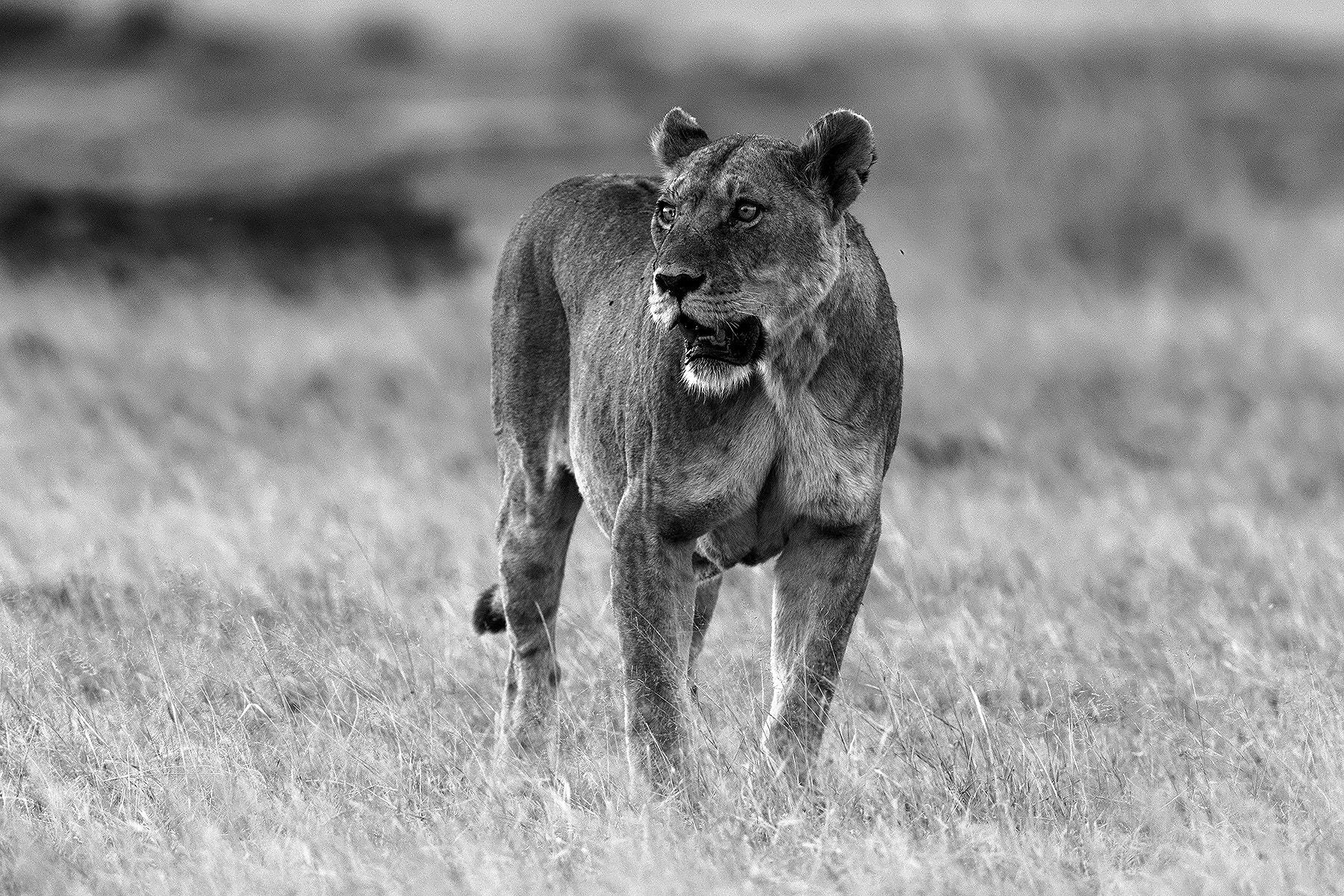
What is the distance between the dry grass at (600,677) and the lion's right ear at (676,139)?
5.54 feet

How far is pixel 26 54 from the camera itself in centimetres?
4878

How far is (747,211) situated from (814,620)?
1217mm

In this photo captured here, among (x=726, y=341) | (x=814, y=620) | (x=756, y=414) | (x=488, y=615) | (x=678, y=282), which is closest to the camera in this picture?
(x=678, y=282)

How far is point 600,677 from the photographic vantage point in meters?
6.75

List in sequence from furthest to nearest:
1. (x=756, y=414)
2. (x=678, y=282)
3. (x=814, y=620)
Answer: (x=814, y=620) → (x=756, y=414) → (x=678, y=282)

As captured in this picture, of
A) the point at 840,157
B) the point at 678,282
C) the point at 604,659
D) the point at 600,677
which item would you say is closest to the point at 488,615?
the point at 604,659

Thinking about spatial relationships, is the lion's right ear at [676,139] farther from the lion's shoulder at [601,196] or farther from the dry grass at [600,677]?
the dry grass at [600,677]

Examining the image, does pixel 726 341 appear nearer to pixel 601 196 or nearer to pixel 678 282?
pixel 678 282

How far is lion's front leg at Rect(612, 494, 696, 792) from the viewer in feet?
18.7

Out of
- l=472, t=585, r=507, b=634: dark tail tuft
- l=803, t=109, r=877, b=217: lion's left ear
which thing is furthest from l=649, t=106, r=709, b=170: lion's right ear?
l=472, t=585, r=507, b=634: dark tail tuft

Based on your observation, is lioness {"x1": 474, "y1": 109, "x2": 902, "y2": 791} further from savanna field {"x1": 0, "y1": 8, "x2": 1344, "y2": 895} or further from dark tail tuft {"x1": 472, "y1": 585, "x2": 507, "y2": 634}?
dark tail tuft {"x1": 472, "y1": 585, "x2": 507, "y2": 634}

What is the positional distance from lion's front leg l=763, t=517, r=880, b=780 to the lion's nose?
83 centimetres

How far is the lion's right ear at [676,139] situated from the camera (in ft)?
20.2

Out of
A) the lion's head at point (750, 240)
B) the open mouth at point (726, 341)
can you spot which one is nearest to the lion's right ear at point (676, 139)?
the lion's head at point (750, 240)
